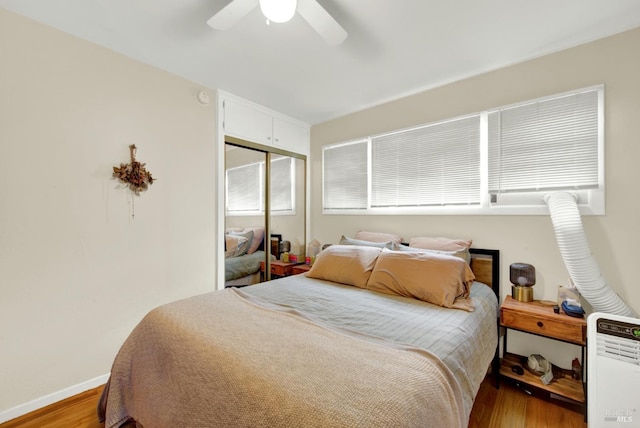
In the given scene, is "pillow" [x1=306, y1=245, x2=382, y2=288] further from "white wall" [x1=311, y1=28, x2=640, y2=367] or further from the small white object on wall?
the small white object on wall

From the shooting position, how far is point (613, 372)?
1.33 metres

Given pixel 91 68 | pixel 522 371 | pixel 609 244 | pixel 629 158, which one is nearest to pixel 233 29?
pixel 91 68

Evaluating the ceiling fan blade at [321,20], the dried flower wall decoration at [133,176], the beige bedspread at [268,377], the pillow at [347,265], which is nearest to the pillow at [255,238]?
the pillow at [347,265]

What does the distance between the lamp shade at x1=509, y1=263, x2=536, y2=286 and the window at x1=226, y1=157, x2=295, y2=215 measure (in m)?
2.45

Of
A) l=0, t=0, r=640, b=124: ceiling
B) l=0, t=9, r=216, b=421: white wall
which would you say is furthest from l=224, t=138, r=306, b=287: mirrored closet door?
l=0, t=0, r=640, b=124: ceiling

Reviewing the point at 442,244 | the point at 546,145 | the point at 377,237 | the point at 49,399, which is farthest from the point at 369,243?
the point at 49,399

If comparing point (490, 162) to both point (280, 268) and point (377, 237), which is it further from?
point (280, 268)

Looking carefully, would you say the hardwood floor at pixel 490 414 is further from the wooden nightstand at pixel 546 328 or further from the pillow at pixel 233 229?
the pillow at pixel 233 229

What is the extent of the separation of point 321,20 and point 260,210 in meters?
2.07

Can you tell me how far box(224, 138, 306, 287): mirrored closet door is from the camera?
9.19ft

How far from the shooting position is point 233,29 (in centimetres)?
177

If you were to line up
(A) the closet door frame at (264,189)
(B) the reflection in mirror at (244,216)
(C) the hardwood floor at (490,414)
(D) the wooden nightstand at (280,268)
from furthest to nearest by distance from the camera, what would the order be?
1. (D) the wooden nightstand at (280,268)
2. (B) the reflection in mirror at (244,216)
3. (A) the closet door frame at (264,189)
4. (C) the hardwood floor at (490,414)

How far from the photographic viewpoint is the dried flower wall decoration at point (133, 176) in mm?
2033

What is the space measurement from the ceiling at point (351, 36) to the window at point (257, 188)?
902 millimetres
